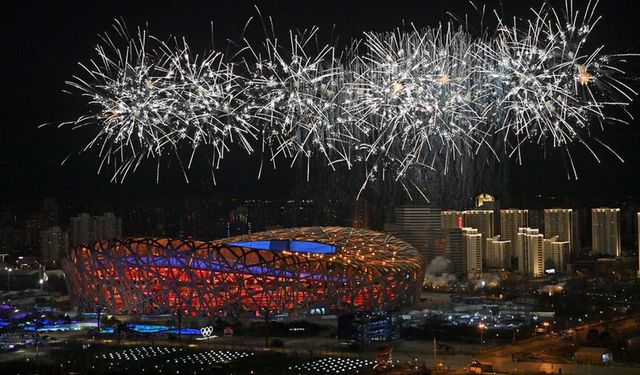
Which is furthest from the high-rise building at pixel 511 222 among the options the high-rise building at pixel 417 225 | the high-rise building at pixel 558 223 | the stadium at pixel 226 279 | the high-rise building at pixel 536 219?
the stadium at pixel 226 279

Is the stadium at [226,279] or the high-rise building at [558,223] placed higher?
the high-rise building at [558,223]

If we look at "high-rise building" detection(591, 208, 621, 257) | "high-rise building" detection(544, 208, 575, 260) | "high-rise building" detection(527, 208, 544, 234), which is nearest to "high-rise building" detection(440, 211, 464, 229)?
"high-rise building" detection(527, 208, 544, 234)

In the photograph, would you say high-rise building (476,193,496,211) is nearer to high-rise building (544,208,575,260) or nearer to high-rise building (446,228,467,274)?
high-rise building (544,208,575,260)

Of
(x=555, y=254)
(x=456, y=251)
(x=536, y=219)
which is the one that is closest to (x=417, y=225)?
(x=456, y=251)

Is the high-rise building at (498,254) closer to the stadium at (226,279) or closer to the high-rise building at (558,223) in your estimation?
the high-rise building at (558,223)

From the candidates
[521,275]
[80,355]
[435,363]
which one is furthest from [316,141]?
[521,275]

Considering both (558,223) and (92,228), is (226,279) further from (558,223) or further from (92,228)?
(558,223)
